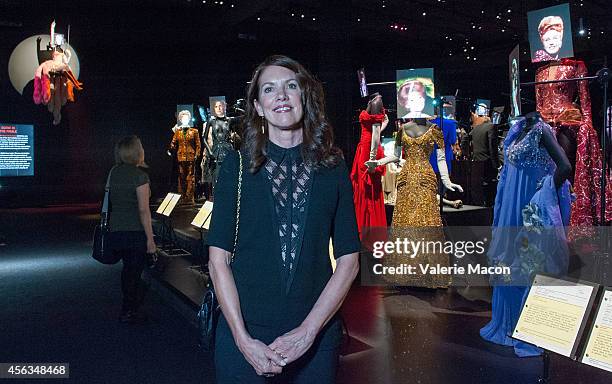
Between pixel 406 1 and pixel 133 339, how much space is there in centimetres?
1027

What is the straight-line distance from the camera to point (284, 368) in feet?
5.27

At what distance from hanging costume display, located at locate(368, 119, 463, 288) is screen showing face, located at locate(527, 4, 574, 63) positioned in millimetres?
1121

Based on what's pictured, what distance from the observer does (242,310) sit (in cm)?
159

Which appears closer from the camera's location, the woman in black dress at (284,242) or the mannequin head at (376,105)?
the woman in black dress at (284,242)

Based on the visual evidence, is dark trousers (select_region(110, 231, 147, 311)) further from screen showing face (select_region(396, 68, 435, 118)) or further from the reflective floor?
screen showing face (select_region(396, 68, 435, 118))

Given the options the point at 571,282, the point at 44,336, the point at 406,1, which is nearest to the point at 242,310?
the point at 571,282

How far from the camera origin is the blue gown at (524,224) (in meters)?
3.21

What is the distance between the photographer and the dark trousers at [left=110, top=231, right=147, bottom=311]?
4488 mm

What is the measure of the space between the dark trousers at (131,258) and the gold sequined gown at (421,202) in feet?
7.79

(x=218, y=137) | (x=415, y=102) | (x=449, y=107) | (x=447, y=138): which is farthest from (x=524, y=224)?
(x=218, y=137)

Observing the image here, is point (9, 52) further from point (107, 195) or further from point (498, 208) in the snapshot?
point (498, 208)

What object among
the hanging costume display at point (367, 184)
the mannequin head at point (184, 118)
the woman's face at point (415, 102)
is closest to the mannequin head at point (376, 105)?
the hanging costume display at point (367, 184)

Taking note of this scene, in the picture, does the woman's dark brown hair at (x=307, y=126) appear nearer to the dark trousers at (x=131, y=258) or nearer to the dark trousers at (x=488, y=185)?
the dark trousers at (x=131, y=258)

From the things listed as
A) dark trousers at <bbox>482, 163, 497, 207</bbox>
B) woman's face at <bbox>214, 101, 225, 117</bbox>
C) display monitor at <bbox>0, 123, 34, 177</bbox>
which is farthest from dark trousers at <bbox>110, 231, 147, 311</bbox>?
display monitor at <bbox>0, 123, 34, 177</bbox>
